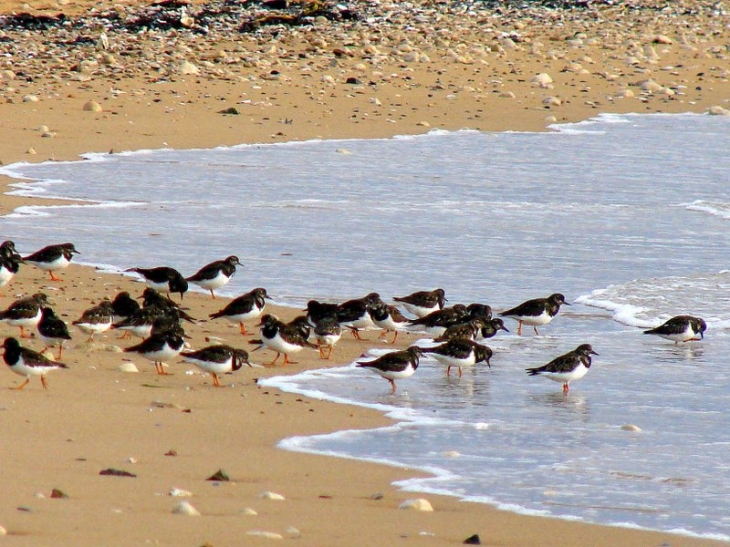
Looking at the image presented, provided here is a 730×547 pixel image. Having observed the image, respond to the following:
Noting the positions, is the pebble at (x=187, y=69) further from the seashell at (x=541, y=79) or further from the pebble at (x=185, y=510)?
the pebble at (x=185, y=510)

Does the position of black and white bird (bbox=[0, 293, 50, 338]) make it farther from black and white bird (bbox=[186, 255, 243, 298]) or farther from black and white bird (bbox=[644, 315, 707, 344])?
black and white bird (bbox=[644, 315, 707, 344])

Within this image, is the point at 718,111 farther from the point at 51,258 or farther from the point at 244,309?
the point at 244,309

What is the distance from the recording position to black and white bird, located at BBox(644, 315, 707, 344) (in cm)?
1155

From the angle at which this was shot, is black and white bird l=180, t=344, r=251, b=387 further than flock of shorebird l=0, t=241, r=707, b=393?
No

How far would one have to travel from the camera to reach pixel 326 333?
10.8 m

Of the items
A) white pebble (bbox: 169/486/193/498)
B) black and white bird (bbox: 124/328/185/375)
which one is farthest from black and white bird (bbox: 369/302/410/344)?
white pebble (bbox: 169/486/193/498)

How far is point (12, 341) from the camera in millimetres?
8953

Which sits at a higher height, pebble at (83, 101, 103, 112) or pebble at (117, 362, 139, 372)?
pebble at (83, 101, 103, 112)

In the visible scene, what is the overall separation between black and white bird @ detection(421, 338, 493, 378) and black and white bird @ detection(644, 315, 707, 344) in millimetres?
1893

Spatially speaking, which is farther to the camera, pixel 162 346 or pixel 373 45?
pixel 373 45

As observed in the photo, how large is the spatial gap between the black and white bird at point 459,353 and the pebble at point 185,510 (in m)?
4.46

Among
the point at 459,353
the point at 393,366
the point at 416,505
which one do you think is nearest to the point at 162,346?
the point at 393,366

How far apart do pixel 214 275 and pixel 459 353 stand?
3.03 meters

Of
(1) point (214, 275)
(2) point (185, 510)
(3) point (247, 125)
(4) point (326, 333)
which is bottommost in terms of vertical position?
(2) point (185, 510)
